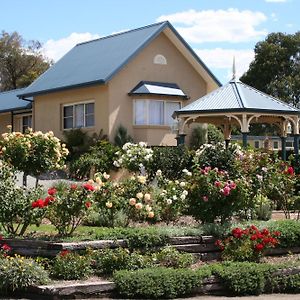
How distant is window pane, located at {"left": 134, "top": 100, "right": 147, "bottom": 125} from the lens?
28.9 metres

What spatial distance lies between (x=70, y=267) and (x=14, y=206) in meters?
2.19

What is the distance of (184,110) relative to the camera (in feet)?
84.1

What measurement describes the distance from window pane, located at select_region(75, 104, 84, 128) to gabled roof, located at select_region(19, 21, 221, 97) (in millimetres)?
1252

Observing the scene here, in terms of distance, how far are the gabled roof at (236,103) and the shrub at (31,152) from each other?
1074cm

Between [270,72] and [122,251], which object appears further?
[270,72]

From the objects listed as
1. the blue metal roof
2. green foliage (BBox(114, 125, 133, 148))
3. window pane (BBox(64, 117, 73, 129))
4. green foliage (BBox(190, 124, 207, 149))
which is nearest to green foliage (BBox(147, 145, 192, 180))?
green foliage (BBox(114, 125, 133, 148))

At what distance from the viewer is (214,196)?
1272 centimetres

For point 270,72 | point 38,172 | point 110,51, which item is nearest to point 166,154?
point 38,172

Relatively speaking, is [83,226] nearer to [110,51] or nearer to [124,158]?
[124,158]

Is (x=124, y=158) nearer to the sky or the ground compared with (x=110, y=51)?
nearer to the ground

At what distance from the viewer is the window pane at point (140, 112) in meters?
28.9

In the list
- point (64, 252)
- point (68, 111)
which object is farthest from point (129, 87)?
point (64, 252)

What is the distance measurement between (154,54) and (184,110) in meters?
5.14

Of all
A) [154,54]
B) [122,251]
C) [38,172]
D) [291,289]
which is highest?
[154,54]
